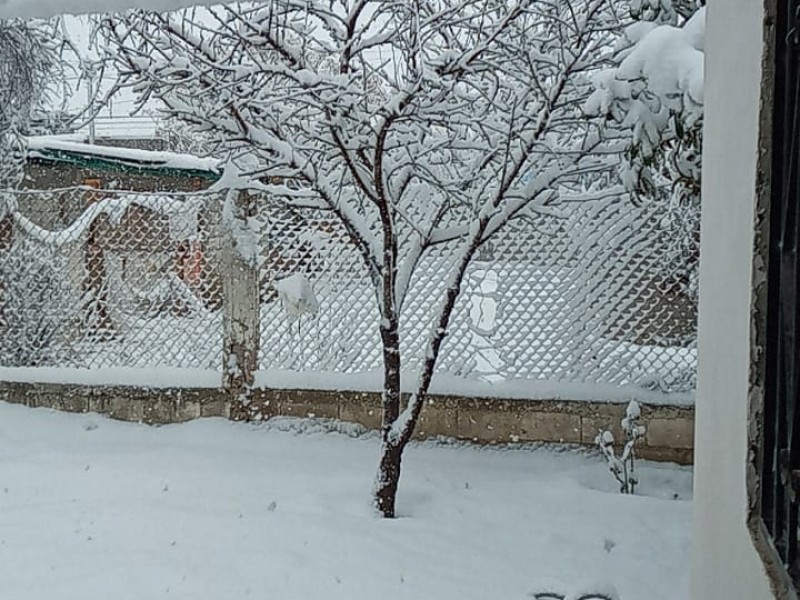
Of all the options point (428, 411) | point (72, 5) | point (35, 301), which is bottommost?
point (428, 411)

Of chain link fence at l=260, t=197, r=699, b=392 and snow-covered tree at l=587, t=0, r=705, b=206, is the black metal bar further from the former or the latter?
chain link fence at l=260, t=197, r=699, b=392

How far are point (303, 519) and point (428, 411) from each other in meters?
1.37

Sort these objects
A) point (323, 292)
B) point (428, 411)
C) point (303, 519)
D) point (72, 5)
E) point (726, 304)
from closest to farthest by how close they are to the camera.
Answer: point (726, 304), point (72, 5), point (303, 519), point (428, 411), point (323, 292)

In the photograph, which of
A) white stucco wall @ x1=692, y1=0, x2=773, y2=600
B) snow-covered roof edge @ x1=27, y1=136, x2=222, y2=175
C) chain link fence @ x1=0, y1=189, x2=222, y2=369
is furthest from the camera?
snow-covered roof edge @ x1=27, y1=136, x2=222, y2=175

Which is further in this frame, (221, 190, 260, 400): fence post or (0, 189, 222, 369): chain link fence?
(0, 189, 222, 369): chain link fence

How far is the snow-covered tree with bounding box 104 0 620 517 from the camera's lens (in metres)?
3.49

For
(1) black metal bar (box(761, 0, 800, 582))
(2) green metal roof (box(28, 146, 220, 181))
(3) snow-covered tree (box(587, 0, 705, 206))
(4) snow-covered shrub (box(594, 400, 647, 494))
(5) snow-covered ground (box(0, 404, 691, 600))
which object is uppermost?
(2) green metal roof (box(28, 146, 220, 181))

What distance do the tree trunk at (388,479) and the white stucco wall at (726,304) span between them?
199 centimetres

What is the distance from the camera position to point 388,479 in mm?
3957

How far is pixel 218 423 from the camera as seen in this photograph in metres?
5.25

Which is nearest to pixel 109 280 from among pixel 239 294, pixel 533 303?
pixel 239 294

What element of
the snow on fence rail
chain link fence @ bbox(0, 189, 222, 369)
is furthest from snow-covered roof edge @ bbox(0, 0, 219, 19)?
chain link fence @ bbox(0, 189, 222, 369)

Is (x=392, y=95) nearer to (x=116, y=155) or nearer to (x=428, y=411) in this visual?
(x=428, y=411)

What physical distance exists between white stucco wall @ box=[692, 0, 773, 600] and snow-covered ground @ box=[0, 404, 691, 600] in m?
1.38
